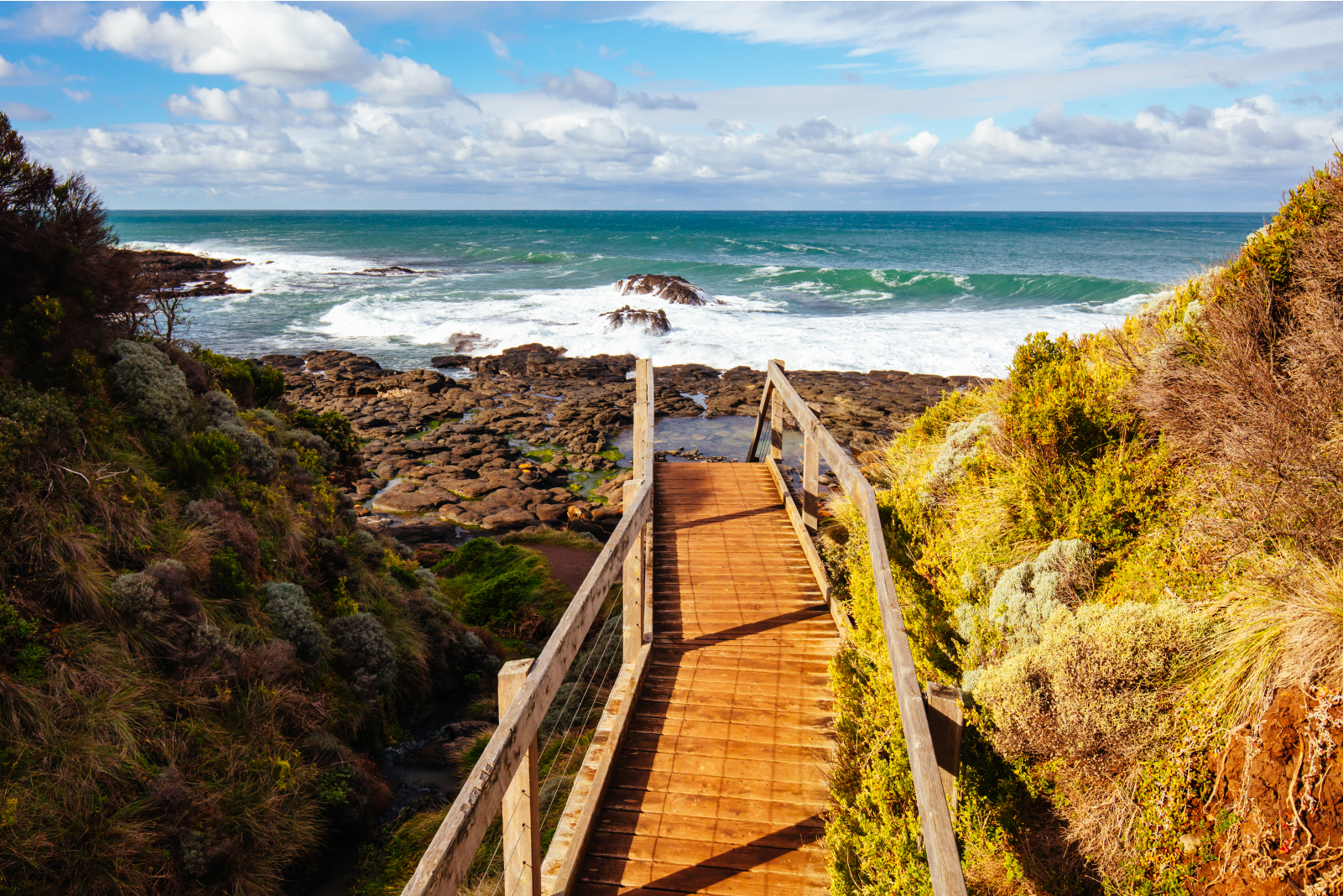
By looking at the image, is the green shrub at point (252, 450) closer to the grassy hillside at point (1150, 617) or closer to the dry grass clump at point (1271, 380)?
the grassy hillside at point (1150, 617)

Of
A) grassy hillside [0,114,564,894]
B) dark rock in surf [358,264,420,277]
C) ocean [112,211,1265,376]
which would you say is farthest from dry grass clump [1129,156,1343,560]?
dark rock in surf [358,264,420,277]

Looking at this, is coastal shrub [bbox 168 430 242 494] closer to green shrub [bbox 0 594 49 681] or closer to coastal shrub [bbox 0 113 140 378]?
coastal shrub [bbox 0 113 140 378]

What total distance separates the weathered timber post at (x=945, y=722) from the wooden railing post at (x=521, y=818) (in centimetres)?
181

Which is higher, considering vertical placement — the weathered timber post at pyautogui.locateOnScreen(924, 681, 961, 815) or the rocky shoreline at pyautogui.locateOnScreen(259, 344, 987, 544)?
the weathered timber post at pyautogui.locateOnScreen(924, 681, 961, 815)

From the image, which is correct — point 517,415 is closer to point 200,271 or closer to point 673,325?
point 673,325

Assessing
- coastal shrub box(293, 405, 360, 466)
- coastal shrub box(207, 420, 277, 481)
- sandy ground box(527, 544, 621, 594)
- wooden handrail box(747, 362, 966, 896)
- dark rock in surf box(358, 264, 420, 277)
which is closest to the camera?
wooden handrail box(747, 362, 966, 896)

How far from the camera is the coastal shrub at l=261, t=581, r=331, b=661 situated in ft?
25.3

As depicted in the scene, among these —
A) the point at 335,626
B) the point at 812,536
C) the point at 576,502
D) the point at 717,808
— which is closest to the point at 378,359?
the point at 576,502

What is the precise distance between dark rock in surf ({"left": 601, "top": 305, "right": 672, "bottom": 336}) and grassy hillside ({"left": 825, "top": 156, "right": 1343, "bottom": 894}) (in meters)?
30.8

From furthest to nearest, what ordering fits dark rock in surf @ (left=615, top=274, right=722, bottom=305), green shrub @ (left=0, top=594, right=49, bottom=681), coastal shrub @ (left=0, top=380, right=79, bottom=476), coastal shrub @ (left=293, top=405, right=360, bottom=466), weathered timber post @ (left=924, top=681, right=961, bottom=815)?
dark rock in surf @ (left=615, top=274, right=722, bottom=305)
coastal shrub @ (left=293, top=405, right=360, bottom=466)
coastal shrub @ (left=0, top=380, right=79, bottom=476)
green shrub @ (left=0, top=594, right=49, bottom=681)
weathered timber post @ (left=924, top=681, right=961, bottom=815)

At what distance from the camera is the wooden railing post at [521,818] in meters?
3.15

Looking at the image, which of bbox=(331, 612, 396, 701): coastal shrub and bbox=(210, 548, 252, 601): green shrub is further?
bbox=(331, 612, 396, 701): coastal shrub

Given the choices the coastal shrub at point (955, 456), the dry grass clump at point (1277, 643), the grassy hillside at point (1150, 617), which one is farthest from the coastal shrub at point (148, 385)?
the dry grass clump at point (1277, 643)

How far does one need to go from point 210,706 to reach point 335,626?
84.9 inches
